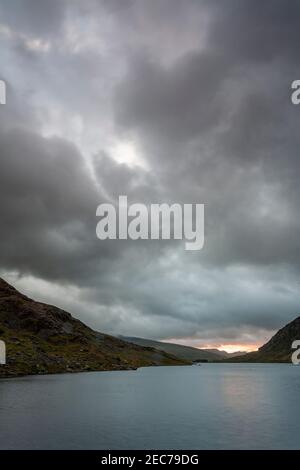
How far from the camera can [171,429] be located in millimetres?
80625

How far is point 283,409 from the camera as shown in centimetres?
11119

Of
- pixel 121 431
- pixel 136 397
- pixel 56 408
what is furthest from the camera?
pixel 136 397

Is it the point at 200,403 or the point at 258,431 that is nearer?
the point at 258,431
